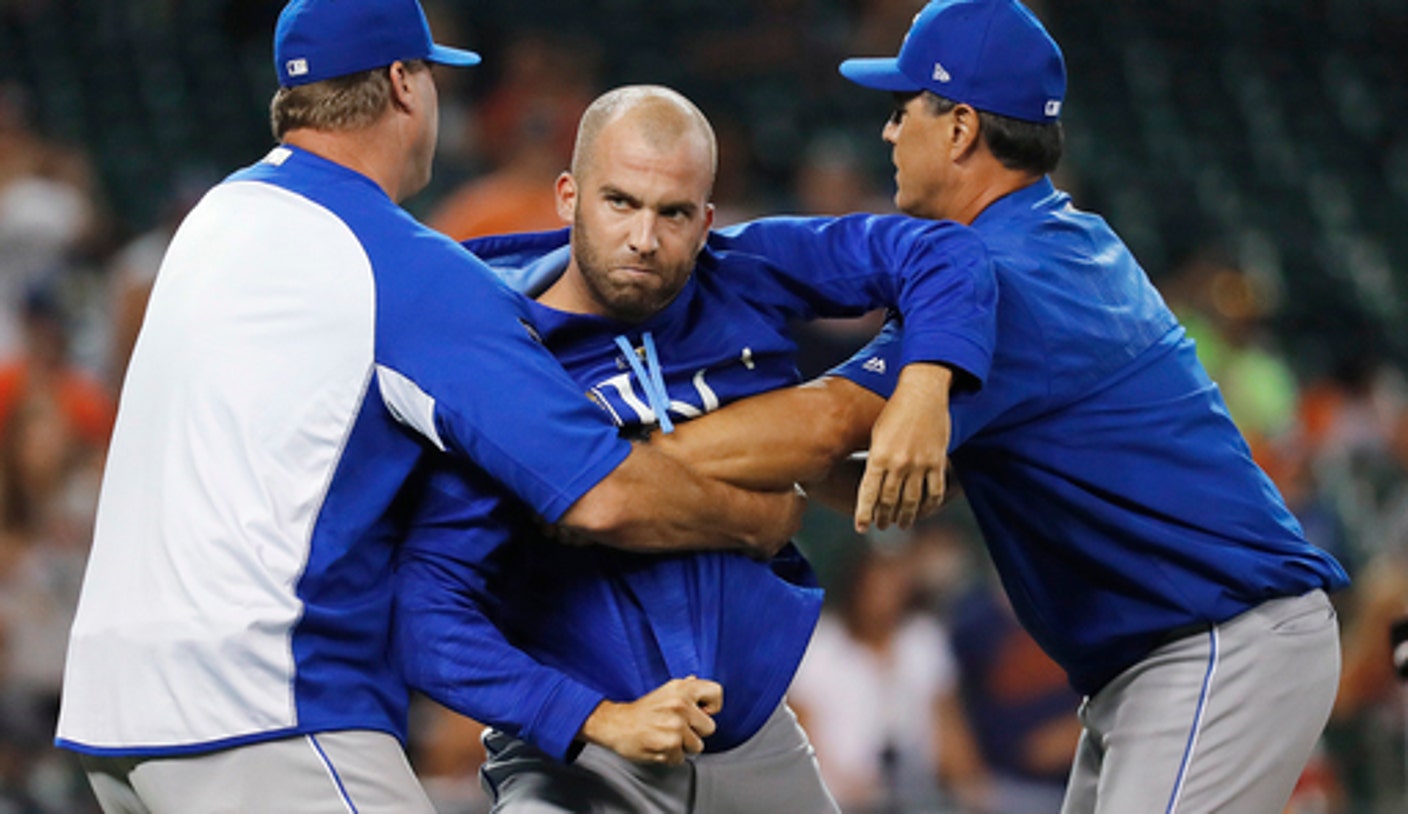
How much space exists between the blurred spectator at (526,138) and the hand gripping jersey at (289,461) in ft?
11.7

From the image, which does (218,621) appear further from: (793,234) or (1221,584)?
(1221,584)

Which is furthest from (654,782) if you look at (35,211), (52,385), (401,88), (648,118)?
(35,211)

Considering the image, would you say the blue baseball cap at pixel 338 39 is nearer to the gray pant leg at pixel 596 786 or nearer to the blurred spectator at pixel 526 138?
the gray pant leg at pixel 596 786

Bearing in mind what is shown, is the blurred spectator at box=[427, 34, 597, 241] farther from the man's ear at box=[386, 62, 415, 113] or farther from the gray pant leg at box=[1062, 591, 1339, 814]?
the gray pant leg at box=[1062, 591, 1339, 814]

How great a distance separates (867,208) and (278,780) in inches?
254

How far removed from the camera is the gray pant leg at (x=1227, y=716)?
3201 millimetres

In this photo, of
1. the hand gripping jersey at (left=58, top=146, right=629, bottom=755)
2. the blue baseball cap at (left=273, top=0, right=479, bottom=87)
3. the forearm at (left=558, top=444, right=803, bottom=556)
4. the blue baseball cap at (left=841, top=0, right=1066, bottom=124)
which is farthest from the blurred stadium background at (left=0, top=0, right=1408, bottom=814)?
the blue baseball cap at (left=273, top=0, right=479, bottom=87)

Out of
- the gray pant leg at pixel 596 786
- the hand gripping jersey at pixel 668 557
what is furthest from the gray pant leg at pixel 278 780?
the gray pant leg at pixel 596 786

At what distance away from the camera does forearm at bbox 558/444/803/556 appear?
274 centimetres

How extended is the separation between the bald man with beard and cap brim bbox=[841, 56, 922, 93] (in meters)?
0.46

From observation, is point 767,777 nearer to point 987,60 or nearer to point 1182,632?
point 1182,632

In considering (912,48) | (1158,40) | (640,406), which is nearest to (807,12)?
(1158,40)

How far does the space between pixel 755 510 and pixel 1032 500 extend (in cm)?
65

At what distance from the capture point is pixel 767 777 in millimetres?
3055
